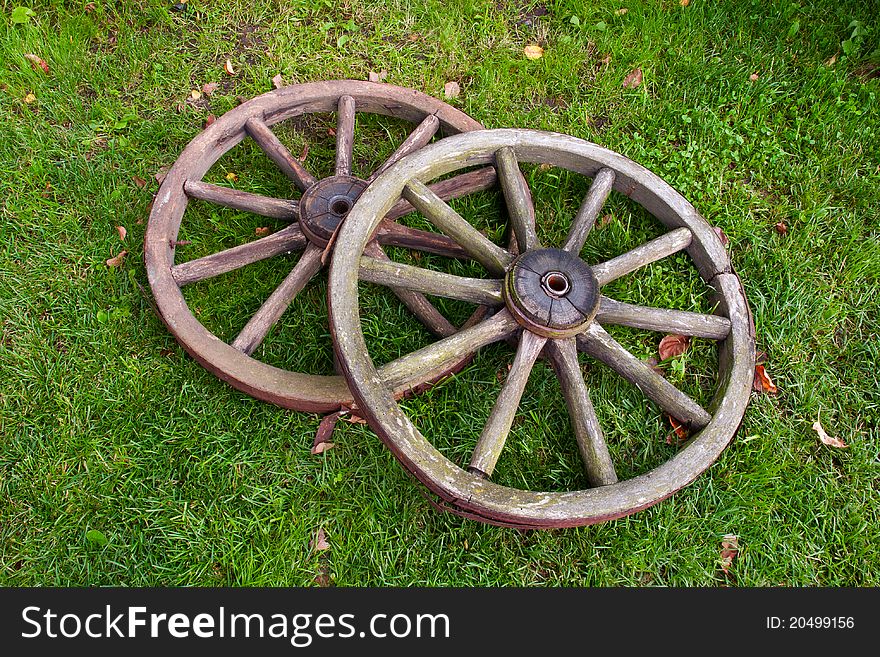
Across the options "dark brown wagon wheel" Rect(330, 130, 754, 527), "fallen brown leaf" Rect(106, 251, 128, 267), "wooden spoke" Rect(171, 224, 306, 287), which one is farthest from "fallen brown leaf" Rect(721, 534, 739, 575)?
"fallen brown leaf" Rect(106, 251, 128, 267)

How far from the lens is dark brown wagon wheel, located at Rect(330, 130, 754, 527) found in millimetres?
1954

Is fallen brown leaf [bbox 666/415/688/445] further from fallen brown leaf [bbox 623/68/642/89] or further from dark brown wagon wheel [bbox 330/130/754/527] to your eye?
fallen brown leaf [bbox 623/68/642/89]

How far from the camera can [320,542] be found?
2404mm

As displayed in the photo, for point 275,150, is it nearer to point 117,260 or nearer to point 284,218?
point 284,218

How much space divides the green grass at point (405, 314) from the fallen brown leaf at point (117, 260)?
55 mm

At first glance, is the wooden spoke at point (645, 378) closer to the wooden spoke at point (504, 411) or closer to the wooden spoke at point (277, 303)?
the wooden spoke at point (504, 411)

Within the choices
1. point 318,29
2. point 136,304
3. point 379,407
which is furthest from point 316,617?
point 318,29

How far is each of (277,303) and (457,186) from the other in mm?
925

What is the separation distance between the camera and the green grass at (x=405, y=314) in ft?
7.96

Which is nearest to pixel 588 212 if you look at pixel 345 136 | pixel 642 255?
pixel 642 255

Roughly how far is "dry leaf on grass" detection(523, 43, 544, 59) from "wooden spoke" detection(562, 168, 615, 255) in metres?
1.17

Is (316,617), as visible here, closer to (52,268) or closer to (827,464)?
(52,268)

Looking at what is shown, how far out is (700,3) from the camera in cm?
340

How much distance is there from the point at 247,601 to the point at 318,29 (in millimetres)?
2898
